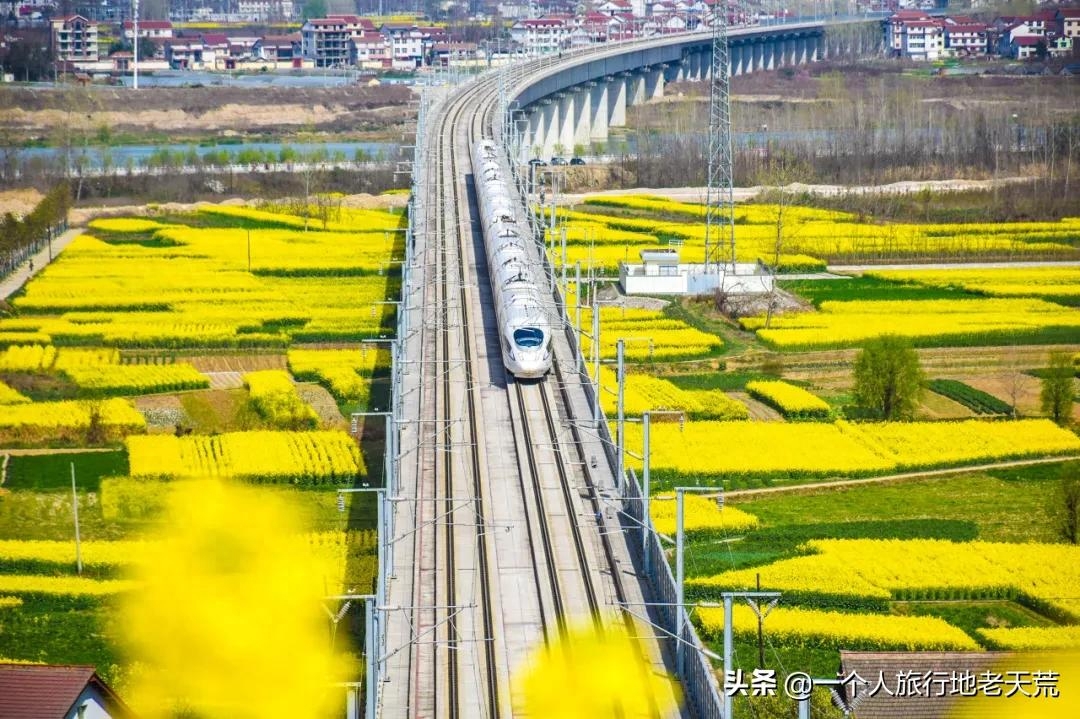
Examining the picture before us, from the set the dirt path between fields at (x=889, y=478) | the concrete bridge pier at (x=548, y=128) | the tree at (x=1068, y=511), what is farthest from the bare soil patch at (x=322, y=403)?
the concrete bridge pier at (x=548, y=128)

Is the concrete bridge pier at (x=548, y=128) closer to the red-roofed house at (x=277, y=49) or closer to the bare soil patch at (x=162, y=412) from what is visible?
the bare soil patch at (x=162, y=412)

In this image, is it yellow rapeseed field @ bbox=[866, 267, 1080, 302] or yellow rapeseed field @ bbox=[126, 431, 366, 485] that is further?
yellow rapeseed field @ bbox=[866, 267, 1080, 302]

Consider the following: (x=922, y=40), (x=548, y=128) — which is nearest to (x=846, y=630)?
(x=548, y=128)

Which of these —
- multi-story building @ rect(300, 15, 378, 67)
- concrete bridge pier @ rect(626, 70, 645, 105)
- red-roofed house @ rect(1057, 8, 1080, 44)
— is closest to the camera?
concrete bridge pier @ rect(626, 70, 645, 105)

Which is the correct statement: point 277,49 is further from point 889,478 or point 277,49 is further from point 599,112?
point 889,478

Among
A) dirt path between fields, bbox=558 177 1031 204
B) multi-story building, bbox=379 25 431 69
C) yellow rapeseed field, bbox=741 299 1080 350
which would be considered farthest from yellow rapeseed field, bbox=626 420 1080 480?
multi-story building, bbox=379 25 431 69

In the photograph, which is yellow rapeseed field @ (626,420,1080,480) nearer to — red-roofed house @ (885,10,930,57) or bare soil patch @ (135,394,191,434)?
bare soil patch @ (135,394,191,434)
